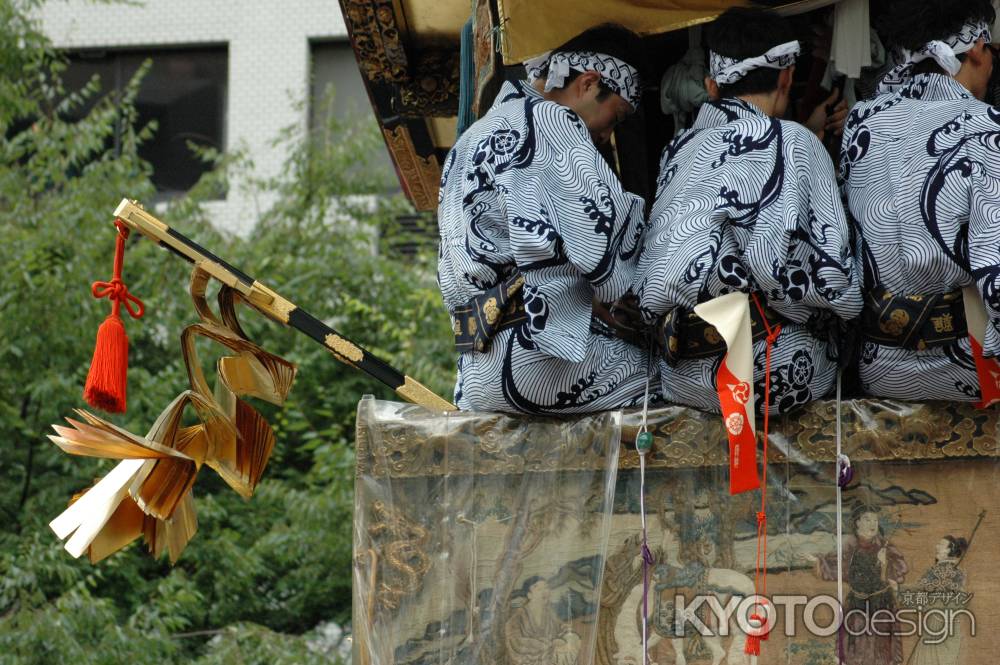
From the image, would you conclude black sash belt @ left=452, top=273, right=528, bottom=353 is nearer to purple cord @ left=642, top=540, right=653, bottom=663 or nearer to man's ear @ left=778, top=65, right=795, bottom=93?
purple cord @ left=642, top=540, right=653, bottom=663

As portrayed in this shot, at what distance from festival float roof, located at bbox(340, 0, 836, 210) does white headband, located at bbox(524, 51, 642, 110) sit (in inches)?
1.9

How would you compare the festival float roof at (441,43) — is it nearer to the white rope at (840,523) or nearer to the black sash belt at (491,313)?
the black sash belt at (491,313)

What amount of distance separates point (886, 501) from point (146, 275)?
7557 mm

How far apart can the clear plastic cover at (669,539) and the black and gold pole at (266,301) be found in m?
0.29

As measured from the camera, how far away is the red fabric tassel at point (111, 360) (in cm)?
393

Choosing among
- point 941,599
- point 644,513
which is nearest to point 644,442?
point 644,513

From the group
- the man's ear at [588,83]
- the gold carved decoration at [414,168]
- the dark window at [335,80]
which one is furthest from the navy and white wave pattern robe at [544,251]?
the dark window at [335,80]

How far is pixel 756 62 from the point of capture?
360 centimetres

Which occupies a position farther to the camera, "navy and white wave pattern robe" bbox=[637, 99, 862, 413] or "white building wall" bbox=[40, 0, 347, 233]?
"white building wall" bbox=[40, 0, 347, 233]

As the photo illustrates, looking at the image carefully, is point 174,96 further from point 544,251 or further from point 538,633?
point 538,633

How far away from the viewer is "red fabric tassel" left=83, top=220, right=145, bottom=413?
393 centimetres

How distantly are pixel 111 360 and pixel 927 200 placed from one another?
7.43ft

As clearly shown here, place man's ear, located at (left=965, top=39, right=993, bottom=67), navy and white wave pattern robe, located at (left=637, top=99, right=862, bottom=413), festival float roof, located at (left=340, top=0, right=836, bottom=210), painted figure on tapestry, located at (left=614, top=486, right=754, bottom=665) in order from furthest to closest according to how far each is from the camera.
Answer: festival float roof, located at (left=340, top=0, right=836, bottom=210) → man's ear, located at (left=965, top=39, right=993, bottom=67) → painted figure on tapestry, located at (left=614, top=486, right=754, bottom=665) → navy and white wave pattern robe, located at (left=637, top=99, right=862, bottom=413)

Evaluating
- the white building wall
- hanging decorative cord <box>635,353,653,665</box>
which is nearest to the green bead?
hanging decorative cord <box>635,353,653,665</box>
